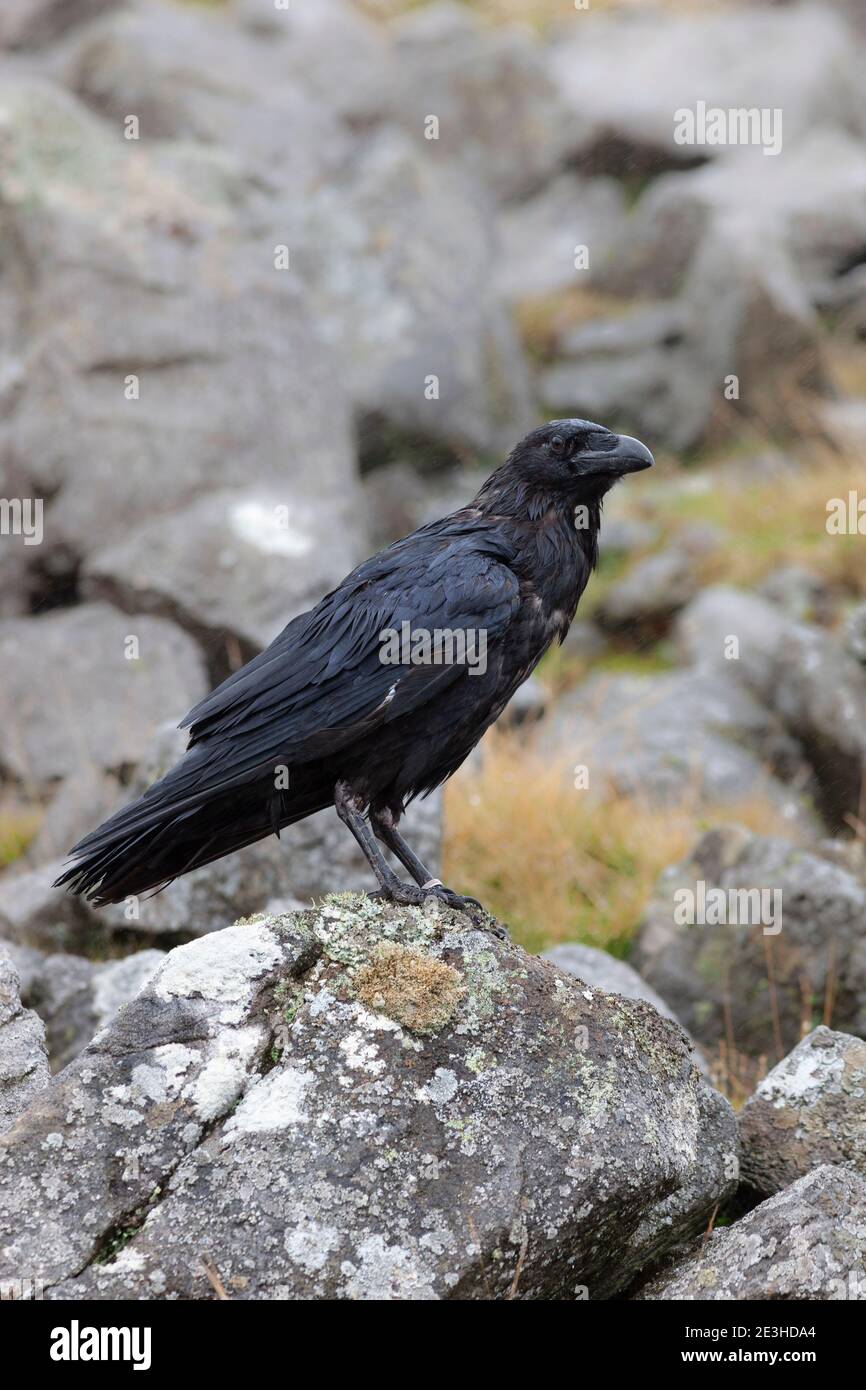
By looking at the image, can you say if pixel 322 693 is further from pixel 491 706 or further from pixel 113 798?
pixel 113 798

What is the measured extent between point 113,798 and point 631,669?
4829 millimetres

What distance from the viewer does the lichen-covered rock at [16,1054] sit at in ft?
13.6

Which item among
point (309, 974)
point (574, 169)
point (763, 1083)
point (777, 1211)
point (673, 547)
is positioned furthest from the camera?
point (574, 169)

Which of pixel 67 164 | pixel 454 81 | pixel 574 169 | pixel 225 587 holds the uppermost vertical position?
pixel 454 81

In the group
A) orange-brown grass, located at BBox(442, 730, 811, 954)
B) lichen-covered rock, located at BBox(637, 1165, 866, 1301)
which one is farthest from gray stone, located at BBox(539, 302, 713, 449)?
lichen-covered rock, located at BBox(637, 1165, 866, 1301)

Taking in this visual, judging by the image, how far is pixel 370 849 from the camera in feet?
15.0

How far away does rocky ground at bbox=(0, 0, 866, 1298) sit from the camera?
140 inches

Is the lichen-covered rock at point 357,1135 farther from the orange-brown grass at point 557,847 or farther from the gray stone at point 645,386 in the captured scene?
the gray stone at point 645,386

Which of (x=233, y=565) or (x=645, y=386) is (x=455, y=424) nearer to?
(x=645, y=386)

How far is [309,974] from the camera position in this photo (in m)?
3.93

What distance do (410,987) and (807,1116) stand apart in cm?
144

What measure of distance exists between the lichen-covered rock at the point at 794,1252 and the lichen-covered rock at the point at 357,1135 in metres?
0.20

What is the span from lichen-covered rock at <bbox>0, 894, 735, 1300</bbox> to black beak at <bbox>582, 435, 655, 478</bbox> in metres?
1.94

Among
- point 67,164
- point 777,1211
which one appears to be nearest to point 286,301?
point 67,164
